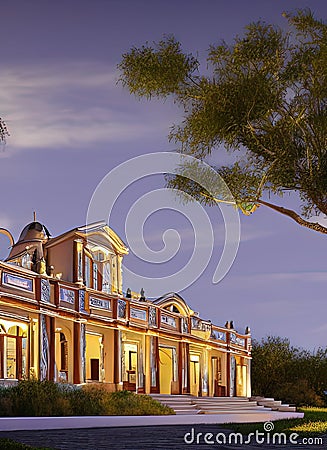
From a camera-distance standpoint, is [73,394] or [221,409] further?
[221,409]

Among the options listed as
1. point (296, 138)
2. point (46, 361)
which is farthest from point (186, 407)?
point (296, 138)

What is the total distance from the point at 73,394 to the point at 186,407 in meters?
7.53

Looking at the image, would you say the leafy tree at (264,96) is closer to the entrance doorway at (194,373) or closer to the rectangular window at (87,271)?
the rectangular window at (87,271)

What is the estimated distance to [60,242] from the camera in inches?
1307

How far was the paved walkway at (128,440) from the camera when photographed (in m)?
14.9

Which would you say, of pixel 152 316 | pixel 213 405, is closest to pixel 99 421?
pixel 213 405

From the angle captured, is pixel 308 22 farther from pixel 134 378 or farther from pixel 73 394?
pixel 134 378

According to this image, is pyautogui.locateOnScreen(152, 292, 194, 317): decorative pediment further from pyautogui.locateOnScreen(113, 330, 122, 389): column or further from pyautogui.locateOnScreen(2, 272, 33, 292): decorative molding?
pyautogui.locateOnScreen(2, 272, 33, 292): decorative molding

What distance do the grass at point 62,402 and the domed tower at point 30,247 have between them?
671 cm

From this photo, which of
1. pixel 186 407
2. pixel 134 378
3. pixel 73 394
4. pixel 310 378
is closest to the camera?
pixel 73 394

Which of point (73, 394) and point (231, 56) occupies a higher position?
point (231, 56)

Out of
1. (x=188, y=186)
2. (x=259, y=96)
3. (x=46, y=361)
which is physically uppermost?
(x=259, y=96)

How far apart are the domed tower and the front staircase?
6982 mm

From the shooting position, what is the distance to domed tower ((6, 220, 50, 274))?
107 feet
